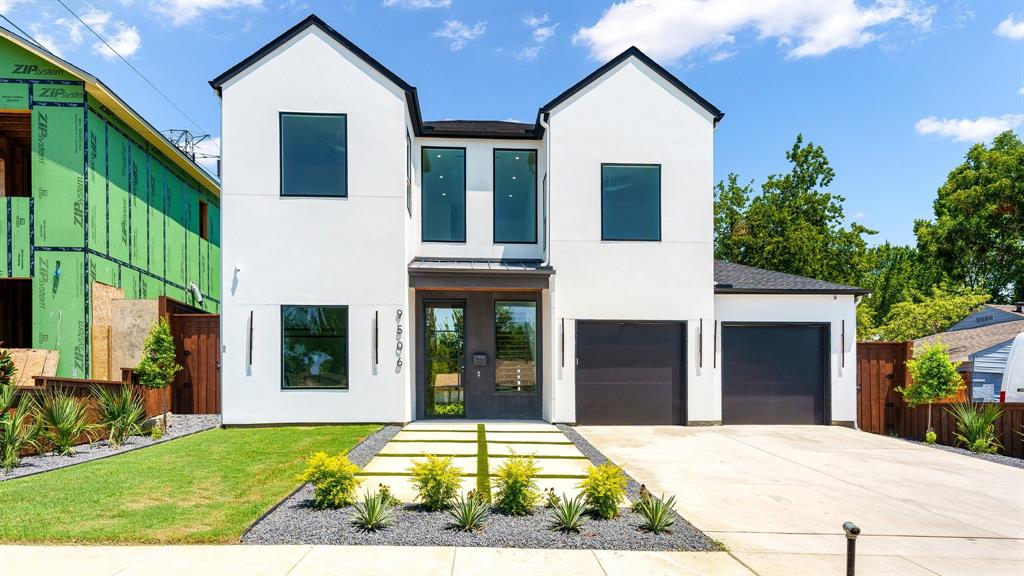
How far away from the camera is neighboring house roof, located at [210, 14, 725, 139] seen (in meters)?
11.5

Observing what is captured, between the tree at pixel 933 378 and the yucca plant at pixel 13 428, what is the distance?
48.5 ft

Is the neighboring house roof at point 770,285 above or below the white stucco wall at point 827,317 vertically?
above

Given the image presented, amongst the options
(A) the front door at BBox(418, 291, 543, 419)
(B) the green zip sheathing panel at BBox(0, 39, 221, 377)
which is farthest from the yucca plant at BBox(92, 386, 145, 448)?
(A) the front door at BBox(418, 291, 543, 419)

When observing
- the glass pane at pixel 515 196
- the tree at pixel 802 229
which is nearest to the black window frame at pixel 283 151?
the glass pane at pixel 515 196

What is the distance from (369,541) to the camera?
16.5 feet

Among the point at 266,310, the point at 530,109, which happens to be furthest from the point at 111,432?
the point at 530,109

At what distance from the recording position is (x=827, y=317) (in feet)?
42.2

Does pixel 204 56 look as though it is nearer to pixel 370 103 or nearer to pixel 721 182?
pixel 370 103

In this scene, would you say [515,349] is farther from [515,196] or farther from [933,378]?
[933,378]

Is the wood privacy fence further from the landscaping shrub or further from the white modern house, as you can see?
the landscaping shrub

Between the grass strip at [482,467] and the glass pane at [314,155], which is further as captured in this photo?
the glass pane at [314,155]

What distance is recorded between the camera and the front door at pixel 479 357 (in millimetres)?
12922

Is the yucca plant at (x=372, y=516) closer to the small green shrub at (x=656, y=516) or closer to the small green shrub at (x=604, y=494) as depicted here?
the small green shrub at (x=604, y=494)

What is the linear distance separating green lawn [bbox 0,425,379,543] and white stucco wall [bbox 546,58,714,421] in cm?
576
